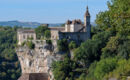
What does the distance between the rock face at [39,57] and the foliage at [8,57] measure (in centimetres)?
2658

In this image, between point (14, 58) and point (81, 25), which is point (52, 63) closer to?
point (81, 25)

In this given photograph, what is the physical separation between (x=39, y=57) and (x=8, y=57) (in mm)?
44544

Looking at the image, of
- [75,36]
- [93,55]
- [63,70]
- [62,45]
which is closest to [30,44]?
[62,45]

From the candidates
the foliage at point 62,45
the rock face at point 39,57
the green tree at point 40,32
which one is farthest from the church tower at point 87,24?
the green tree at point 40,32

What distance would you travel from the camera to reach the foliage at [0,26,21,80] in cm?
8631

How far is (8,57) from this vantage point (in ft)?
323

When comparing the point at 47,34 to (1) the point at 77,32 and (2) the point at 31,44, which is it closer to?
(2) the point at 31,44

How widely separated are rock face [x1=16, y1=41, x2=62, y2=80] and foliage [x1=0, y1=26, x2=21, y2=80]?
26.6m

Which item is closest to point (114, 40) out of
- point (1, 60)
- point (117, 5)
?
point (117, 5)

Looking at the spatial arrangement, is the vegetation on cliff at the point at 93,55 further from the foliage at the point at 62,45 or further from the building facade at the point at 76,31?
the building facade at the point at 76,31

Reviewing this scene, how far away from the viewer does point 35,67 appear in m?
56.6

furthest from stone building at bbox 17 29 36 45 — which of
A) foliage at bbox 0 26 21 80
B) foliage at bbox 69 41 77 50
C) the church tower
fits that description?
foliage at bbox 0 26 21 80

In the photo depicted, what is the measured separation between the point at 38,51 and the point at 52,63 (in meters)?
4.87

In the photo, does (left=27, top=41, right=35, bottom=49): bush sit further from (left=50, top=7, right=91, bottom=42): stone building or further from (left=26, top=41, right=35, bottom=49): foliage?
(left=50, top=7, right=91, bottom=42): stone building
